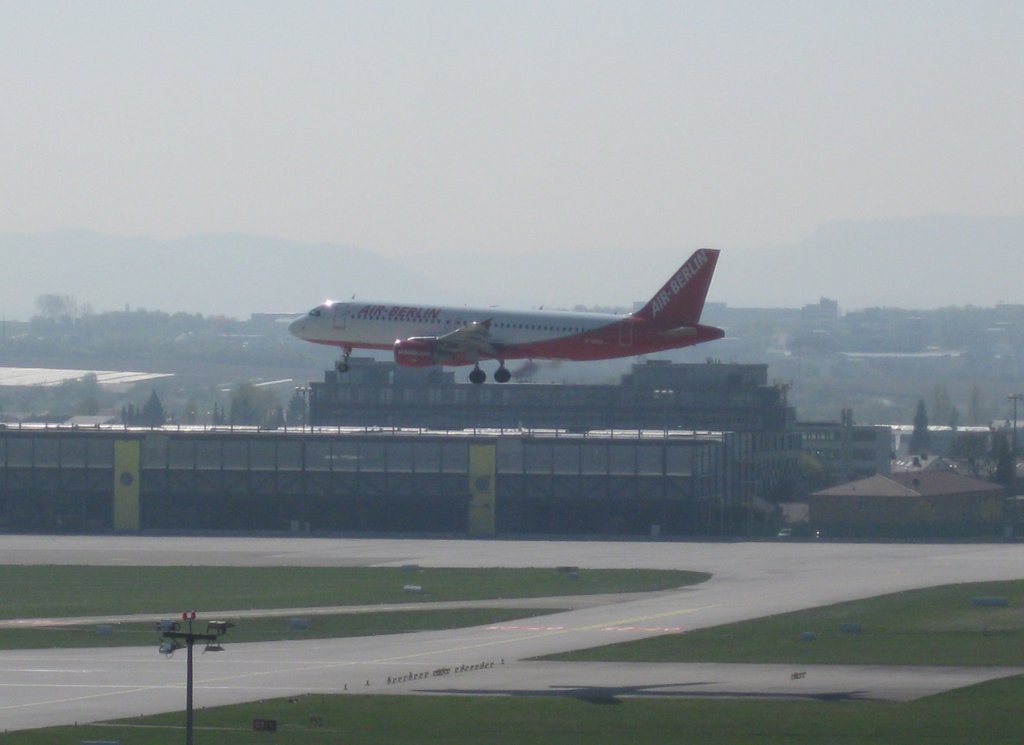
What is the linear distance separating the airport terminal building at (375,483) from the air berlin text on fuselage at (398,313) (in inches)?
2094

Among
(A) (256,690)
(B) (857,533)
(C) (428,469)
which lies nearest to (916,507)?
(B) (857,533)

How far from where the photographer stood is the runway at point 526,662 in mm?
74438

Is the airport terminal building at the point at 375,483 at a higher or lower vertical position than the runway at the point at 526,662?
higher

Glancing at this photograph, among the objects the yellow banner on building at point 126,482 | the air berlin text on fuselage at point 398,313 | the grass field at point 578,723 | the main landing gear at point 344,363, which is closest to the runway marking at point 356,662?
the grass field at point 578,723

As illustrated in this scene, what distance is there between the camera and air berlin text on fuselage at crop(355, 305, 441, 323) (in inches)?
4328

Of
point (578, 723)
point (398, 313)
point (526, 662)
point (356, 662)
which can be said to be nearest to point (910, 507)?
point (398, 313)

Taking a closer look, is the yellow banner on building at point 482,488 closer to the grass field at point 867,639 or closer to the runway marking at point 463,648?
the runway marking at point 463,648

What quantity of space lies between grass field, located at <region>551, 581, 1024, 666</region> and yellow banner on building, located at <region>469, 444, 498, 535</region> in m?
59.4

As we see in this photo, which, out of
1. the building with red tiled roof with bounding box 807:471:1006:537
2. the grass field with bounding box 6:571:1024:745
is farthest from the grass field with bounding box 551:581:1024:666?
the building with red tiled roof with bounding box 807:471:1006:537

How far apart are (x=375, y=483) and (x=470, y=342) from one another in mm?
Answer: 61571

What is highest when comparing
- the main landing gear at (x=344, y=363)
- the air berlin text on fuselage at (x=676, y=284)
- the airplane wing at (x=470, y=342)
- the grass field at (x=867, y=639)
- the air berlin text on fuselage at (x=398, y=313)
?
the air berlin text on fuselage at (x=676, y=284)

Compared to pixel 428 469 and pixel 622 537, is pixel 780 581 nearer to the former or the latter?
pixel 622 537

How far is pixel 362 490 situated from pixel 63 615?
66.1 meters

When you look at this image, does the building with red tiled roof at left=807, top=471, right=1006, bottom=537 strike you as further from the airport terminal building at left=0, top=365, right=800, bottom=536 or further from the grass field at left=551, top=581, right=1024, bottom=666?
the grass field at left=551, top=581, right=1024, bottom=666
